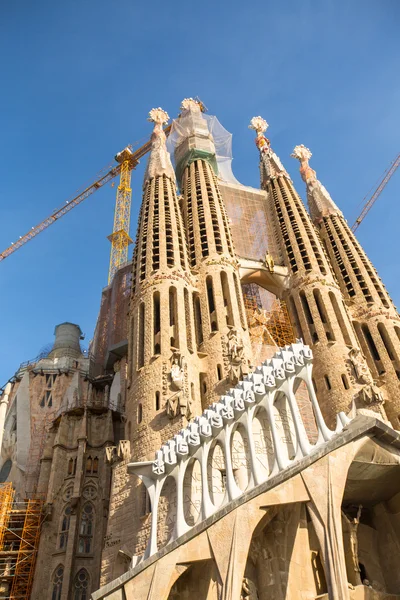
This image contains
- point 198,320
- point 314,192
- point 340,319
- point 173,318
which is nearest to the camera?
point 173,318

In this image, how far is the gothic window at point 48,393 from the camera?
118ft

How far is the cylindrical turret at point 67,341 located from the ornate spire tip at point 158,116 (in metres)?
18.5

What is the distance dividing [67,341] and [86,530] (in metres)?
19.0

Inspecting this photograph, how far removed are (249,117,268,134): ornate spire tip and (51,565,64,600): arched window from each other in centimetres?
4305

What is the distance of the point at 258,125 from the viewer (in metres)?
54.7

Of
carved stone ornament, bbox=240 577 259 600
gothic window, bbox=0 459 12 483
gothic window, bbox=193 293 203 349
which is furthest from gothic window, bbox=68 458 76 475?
carved stone ornament, bbox=240 577 259 600

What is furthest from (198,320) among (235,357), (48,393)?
(48,393)

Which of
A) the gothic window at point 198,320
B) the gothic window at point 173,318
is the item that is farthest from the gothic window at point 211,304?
the gothic window at point 173,318

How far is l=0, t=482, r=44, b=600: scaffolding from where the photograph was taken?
25859 millimetres

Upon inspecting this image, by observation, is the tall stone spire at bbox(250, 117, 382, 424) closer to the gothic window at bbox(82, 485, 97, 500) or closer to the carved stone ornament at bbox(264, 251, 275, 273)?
the carved stone ornament at bbox(264, 251, 275, 273)

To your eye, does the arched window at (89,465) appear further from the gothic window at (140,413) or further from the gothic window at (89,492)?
the gothic window at (140,413)

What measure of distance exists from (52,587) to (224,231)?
21925 millimetres

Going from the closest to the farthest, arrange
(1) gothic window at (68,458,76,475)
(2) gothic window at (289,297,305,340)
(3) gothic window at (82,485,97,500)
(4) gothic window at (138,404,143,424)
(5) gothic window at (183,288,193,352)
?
(4) gothic window at (138,404,143,424), (3) gothic window at (82,485,97,500), (5) gothic window at (183,288,193,352), (1) gothic window at (68,458,76,475), (2) gothic window at (289,297,305,340)

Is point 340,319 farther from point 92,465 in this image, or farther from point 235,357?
point 92,465
